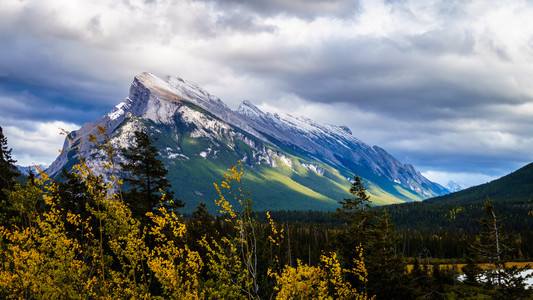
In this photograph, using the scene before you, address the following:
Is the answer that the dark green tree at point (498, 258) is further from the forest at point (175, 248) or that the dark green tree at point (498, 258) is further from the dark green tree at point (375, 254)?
the dark green tree at point (375, 254)

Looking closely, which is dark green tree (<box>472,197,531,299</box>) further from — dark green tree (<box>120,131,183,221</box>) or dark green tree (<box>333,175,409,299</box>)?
dark green tree (<box>120,131,183,221</box>)

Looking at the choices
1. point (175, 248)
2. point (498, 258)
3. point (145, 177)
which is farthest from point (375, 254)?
point (175, 248)

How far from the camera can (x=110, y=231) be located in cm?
1206

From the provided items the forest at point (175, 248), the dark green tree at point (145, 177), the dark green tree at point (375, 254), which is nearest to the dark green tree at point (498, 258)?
the forest at point (175, 248)

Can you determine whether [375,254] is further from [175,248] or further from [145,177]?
[175,248]

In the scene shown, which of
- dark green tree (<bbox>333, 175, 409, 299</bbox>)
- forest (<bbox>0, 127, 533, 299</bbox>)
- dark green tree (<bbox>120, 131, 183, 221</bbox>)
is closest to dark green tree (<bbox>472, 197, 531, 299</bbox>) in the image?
forest (<bbox>0, 127, 533, 299</bbox>)

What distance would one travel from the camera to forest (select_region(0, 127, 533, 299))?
1152 cm

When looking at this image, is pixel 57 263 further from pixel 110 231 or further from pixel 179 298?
pixel 179 298

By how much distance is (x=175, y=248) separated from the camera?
39.5ft

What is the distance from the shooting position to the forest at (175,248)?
11523 millimetres

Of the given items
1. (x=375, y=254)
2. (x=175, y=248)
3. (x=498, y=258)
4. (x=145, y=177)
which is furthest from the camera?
(x=498, y=258)

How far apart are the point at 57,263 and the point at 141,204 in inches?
1136

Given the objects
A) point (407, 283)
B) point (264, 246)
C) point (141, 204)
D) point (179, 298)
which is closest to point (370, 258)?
point (407, 283)

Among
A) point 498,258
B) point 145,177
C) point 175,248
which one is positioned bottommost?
point 498,258
